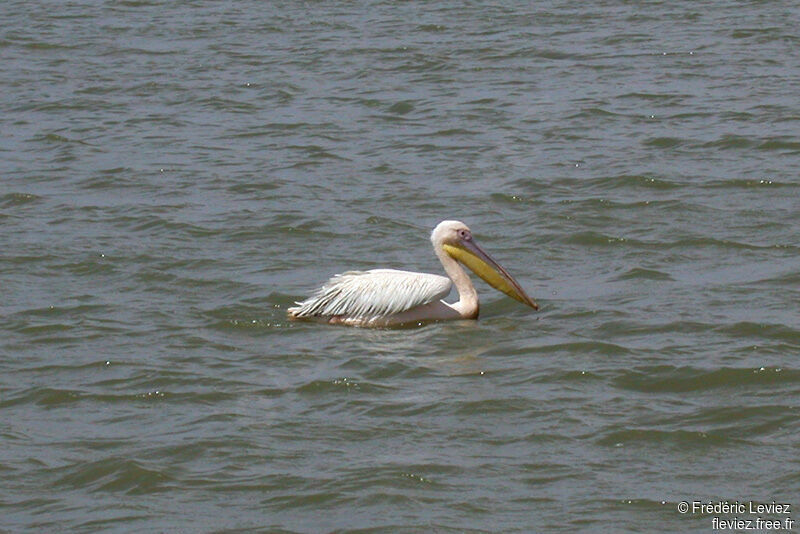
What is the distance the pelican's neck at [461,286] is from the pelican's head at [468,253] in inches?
0.9

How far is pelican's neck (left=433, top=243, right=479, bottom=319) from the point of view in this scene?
7645 mm

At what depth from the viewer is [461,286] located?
7.74 m

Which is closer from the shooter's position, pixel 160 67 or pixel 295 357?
pixel 295 357

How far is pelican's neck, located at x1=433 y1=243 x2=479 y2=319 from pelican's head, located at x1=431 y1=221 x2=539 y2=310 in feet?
0.08

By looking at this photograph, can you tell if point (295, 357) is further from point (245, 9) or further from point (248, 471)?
point (245, 9)

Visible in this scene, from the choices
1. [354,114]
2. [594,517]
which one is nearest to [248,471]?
[594,517]

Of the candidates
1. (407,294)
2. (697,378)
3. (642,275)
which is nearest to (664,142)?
(642,275)

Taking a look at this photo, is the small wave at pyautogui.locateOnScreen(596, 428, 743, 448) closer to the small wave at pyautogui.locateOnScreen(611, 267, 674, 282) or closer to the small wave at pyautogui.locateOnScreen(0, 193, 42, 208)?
the small wave at pyautogui.locateOnScreen(611, 267, 674, 282)

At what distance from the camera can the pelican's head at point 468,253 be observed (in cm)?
770

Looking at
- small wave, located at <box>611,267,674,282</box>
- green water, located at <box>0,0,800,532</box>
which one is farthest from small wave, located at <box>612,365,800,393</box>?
small wave, located at <box>611,267,674,282</box>

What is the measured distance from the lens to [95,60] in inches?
574

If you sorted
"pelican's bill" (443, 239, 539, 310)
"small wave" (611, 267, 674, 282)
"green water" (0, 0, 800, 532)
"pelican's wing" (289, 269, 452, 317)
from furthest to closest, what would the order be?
"small wave" (611, 267, 674, 282) → "pelican's bill" (443, 239, 539, 310) → "pelican's wing" (289, 269, 452, 317) → "green water" (0, 0, 800, 532)

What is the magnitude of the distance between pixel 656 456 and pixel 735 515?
22.1 inches

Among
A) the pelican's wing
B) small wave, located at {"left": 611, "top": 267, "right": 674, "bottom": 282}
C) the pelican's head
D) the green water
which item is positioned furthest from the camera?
small wave, located at {"left": 611, "top": 267, "right": 674, "bottom": 282}
